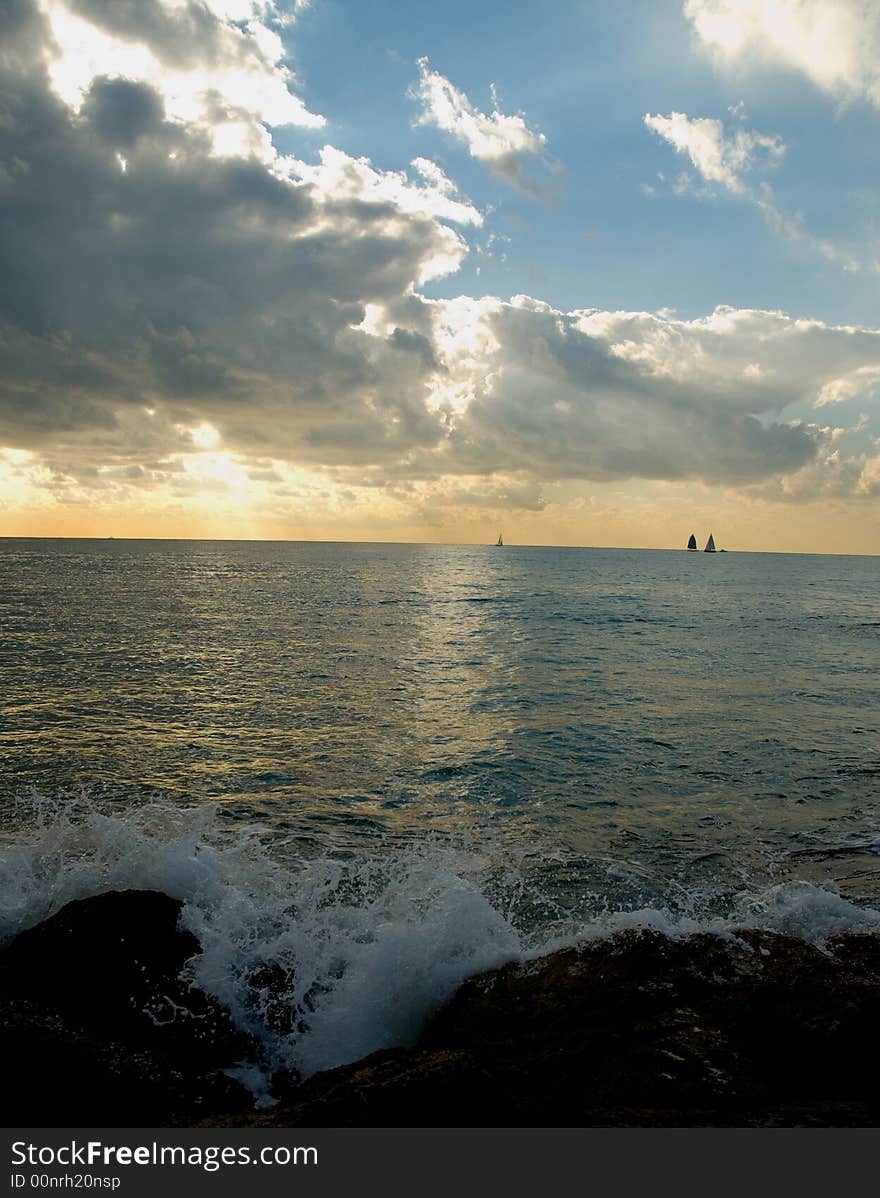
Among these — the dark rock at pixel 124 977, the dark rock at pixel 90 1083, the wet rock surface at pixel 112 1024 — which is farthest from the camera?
the dark rock at pixel 124 977

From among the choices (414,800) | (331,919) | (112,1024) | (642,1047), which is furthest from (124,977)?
(414,800)

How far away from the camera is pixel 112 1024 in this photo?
6492 mm

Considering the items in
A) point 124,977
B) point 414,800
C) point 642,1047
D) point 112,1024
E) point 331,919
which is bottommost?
point 414,800

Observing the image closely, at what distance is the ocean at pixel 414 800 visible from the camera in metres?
7.96

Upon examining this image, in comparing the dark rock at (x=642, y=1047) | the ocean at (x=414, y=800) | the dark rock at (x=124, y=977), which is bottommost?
the ocean at (x=414, y=800)

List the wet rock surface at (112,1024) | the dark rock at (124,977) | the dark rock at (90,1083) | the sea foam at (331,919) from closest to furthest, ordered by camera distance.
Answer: the dark rock at (90,1083), the wet rock surface at (112,1024), the dark rock at (124,977), the sea foam at (331,919)

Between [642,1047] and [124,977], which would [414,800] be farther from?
[642,1047]

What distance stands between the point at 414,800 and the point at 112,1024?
9.14 meters

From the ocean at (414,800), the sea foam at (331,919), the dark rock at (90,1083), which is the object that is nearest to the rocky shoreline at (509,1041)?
the dark rock at (90,1083)

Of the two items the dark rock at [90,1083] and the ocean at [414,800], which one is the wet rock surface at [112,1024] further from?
the ocean at [414,800]

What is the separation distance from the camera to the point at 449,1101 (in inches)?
193

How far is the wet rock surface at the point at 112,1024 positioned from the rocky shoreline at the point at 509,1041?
15 mm

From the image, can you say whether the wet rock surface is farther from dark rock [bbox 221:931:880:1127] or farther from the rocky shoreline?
dark rock [bbox 221:931:880:1127]
